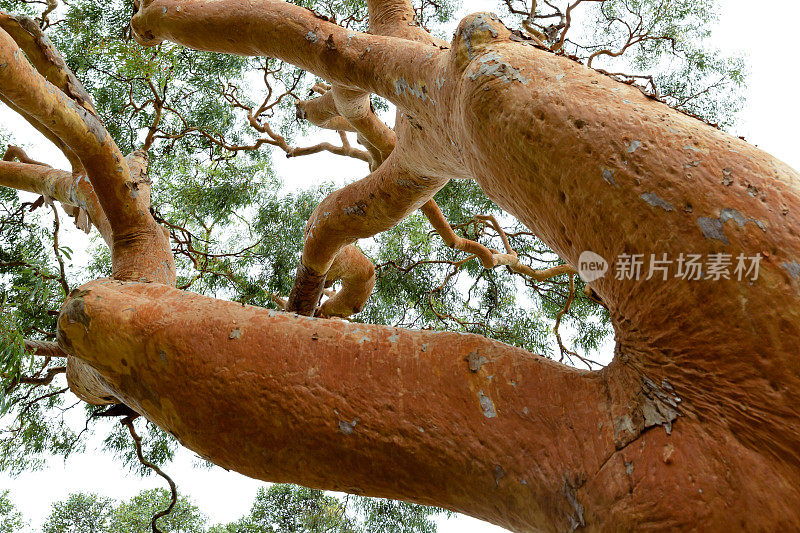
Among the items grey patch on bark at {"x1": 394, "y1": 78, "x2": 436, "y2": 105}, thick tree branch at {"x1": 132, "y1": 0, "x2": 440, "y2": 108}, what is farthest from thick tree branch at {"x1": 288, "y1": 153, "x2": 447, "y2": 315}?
grey patch on bark at {"x1": 394, "y1": 78, "x2": 436, "y2": 105}

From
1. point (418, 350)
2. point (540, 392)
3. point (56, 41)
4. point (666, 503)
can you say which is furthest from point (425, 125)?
point (56, 41)

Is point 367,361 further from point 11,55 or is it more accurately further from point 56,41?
point 56,41

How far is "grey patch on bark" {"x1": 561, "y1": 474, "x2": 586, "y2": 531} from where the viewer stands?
2.72ft

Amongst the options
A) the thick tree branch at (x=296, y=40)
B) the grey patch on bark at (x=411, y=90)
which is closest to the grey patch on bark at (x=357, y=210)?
the thick tree branch at (x=296, y=40)

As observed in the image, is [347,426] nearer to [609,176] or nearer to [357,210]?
[609,176]

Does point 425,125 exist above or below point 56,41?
below

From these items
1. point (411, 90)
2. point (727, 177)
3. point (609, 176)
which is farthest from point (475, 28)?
point (727, 177)

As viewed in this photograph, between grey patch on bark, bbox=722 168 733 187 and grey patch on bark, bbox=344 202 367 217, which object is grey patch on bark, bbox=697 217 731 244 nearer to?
grey patch on bark, bbox=722 168 733 187

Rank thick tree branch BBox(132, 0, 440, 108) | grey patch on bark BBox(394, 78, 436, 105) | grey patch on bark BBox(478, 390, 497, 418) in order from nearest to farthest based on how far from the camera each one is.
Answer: grey patch on bark BBox(478, 390, 497, 418), grey patch on bark BBox(394, 78, 436, 105), thick tree branch BBox(132, 0, 440, 108)

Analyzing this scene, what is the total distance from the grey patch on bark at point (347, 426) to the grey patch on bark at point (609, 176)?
1.96ft

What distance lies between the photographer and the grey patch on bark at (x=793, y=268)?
74cm

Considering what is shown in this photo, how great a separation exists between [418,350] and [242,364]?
34 cm

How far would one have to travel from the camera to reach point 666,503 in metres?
0.74

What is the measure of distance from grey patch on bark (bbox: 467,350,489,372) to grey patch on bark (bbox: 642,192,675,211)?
404 millimetres
